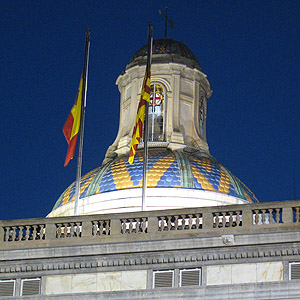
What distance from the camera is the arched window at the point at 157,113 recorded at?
73125 millimetres

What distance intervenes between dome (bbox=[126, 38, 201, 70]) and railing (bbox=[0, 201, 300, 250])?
116 feet

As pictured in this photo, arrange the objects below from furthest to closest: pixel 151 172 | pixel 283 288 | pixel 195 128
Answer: pixel 195 128
pixel 151 172
pixel 283 288

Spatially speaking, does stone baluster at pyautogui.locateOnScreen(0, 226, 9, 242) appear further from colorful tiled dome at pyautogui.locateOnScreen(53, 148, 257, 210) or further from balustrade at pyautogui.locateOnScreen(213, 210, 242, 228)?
colorful tiled dome at pyautogui.locateOnScreen(53, 148, 257, 210)

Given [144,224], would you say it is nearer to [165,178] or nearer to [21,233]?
[21,233]

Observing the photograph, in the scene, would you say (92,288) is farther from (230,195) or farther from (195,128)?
(195,128)

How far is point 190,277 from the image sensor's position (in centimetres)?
3831

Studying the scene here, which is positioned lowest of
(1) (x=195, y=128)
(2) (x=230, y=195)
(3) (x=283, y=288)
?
(3) (x=283, y=288)

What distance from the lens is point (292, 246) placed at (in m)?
37.7

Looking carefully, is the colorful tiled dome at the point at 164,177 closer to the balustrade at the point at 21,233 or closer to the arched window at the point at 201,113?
the arched window at the point at 201,113

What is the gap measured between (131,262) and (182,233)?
5.63 feet

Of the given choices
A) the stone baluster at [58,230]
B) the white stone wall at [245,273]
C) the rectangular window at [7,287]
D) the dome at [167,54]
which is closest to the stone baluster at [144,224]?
the white stone wall at [245,273]

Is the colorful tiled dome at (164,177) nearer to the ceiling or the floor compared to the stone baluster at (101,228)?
nearer to the ceiling

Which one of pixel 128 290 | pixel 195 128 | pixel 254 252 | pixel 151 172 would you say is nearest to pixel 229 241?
pixel 254 252

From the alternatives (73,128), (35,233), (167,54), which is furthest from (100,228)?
(167,54)
